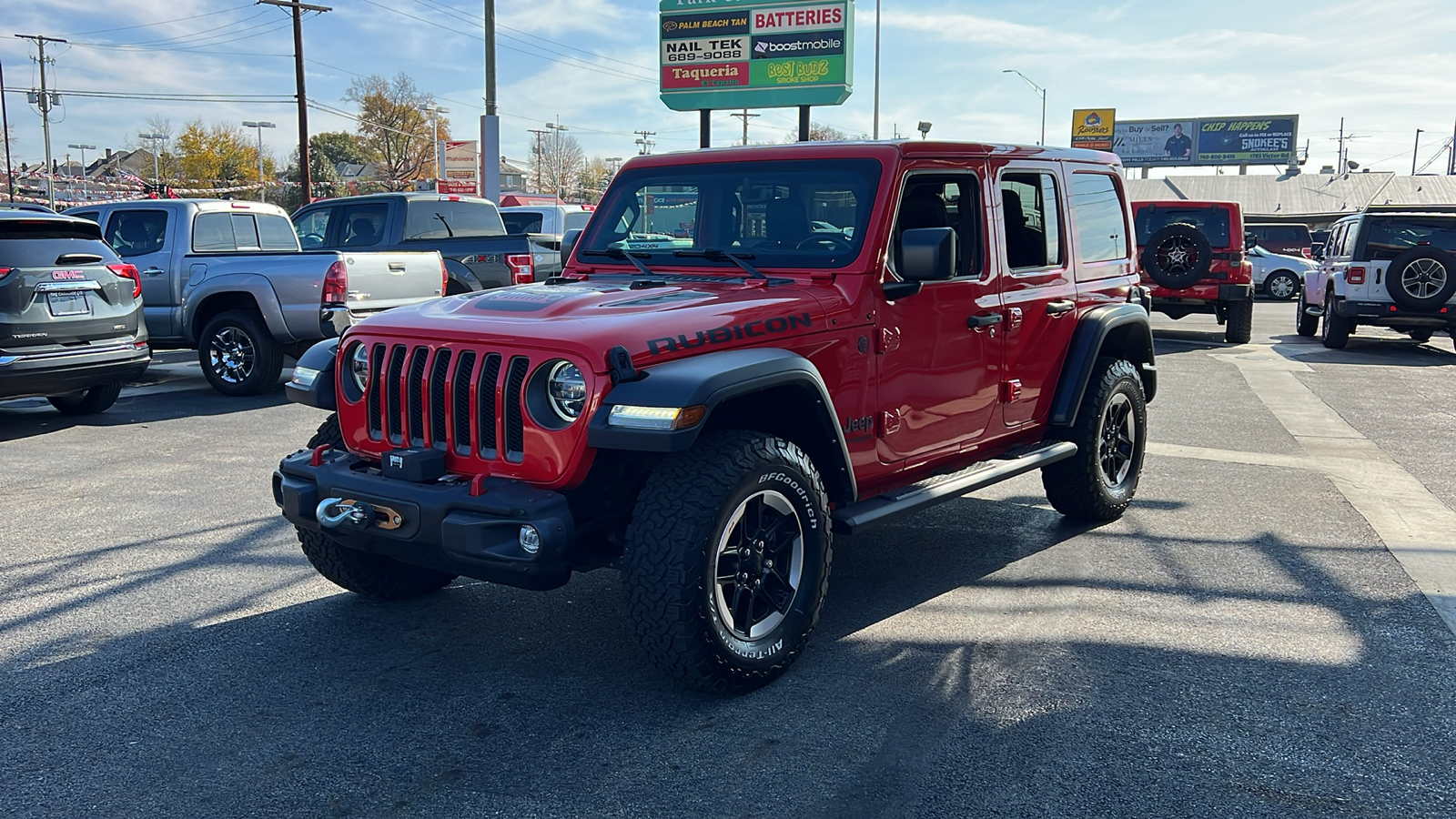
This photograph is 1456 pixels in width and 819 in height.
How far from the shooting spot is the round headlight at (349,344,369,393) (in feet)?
14.3

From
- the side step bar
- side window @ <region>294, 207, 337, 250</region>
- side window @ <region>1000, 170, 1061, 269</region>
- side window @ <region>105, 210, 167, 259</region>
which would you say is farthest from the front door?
side window @ <region>294, 207, 337, 250</region>

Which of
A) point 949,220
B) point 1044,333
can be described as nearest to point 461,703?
point 949,220

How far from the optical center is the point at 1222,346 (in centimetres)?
1653

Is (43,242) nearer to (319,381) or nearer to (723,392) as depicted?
(319,381)

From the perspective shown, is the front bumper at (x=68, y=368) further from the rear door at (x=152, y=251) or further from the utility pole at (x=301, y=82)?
the utility pole at (x=301, y=82)

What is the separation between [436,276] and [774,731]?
878cm

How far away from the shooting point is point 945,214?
5113 millimetres

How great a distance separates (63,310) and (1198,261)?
44.6 feet

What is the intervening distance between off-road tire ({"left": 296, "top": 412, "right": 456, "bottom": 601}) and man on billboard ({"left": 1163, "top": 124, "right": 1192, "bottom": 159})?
83858 mm

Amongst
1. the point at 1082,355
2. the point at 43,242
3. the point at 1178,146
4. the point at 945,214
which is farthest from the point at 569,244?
the point at 1178,146

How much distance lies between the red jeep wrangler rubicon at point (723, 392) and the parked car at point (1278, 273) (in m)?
24.9

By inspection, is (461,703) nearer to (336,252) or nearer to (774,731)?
(774,731)

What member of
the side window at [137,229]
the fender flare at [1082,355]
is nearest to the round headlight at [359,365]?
the fender flare at [1082,355]

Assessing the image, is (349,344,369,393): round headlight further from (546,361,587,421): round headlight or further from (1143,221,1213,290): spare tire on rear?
(1143,221,1213,290): spare tire on rear
